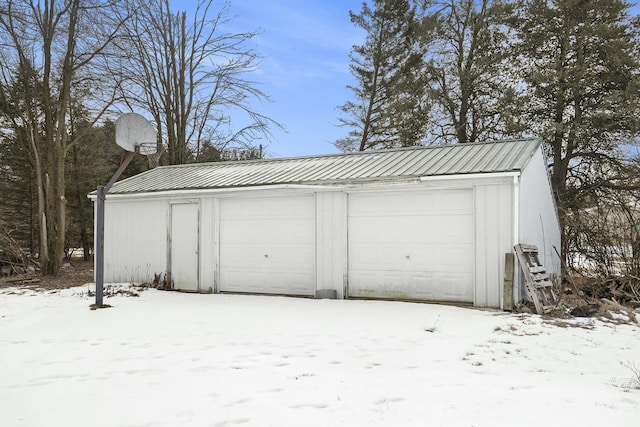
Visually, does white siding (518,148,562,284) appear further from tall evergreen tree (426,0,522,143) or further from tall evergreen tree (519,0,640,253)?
tall evergreen tree (426,0,522,143)

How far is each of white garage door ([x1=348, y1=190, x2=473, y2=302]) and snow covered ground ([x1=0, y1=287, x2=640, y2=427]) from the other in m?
0.86

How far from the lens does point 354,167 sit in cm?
1092

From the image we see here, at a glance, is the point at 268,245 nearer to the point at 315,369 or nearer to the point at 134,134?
the point at 134,134

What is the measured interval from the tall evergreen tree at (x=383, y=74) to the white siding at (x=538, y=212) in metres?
8.79

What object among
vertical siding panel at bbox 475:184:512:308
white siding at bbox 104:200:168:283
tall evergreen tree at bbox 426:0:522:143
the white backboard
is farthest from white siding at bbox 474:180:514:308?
tall evergreen tree at bbox 426:0:522:143

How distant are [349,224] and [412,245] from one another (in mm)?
1349

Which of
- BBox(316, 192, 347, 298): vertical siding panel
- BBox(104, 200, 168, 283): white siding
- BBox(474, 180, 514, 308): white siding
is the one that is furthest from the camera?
BBox(104, 200, 168, 283): white siding

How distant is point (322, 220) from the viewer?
33.4ft

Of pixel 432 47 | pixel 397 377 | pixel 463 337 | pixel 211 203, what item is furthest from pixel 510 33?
A: pixel 397 377

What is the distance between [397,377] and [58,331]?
4926 mm

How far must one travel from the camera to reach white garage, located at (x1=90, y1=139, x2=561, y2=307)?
29.2ft

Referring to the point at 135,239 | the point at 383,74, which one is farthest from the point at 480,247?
the point at 383,74

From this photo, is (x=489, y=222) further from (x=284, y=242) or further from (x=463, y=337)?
(x=284, y=242)

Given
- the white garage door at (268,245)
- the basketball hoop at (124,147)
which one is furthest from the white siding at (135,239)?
the basketball hoop at (124,147)
